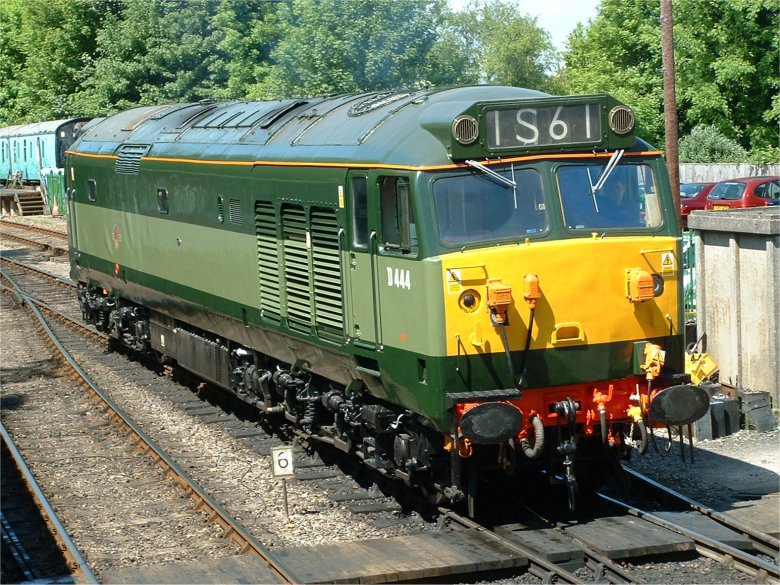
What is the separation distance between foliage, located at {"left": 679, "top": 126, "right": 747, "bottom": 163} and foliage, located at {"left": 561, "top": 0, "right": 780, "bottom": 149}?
0.80 metres

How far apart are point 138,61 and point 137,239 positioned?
25.1 metres

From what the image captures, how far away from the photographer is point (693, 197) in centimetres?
3147

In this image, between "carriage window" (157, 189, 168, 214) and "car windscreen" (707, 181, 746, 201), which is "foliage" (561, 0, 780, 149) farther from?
"carriage window" (157, 189, 168, 214)

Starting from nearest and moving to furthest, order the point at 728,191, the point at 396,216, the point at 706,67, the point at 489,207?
the point at 489,207
the point at 396,216
the point at 728,191
the point at 706,67

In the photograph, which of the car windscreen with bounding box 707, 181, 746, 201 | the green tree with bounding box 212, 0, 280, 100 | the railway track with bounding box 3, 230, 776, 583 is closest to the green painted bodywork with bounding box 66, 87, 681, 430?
the railway track with bounding box 3, 230, 776, 583

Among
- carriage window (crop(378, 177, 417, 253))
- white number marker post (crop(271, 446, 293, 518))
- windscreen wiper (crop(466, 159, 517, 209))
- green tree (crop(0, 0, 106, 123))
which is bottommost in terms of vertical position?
white number marker post (crop(271, 446, 293, 518))

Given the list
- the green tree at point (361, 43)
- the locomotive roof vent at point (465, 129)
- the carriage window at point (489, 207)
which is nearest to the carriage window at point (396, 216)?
the carriage window at point (489, 207)

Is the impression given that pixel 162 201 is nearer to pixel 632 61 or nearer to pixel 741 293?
pixel 741 293

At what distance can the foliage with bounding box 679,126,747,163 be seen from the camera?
131 ft

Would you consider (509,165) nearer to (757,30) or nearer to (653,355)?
(653,355)

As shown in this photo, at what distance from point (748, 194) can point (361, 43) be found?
9.84 m

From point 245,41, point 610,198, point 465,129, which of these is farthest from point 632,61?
point 465,129

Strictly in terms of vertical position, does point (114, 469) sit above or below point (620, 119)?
below

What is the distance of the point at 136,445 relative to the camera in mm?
12953
